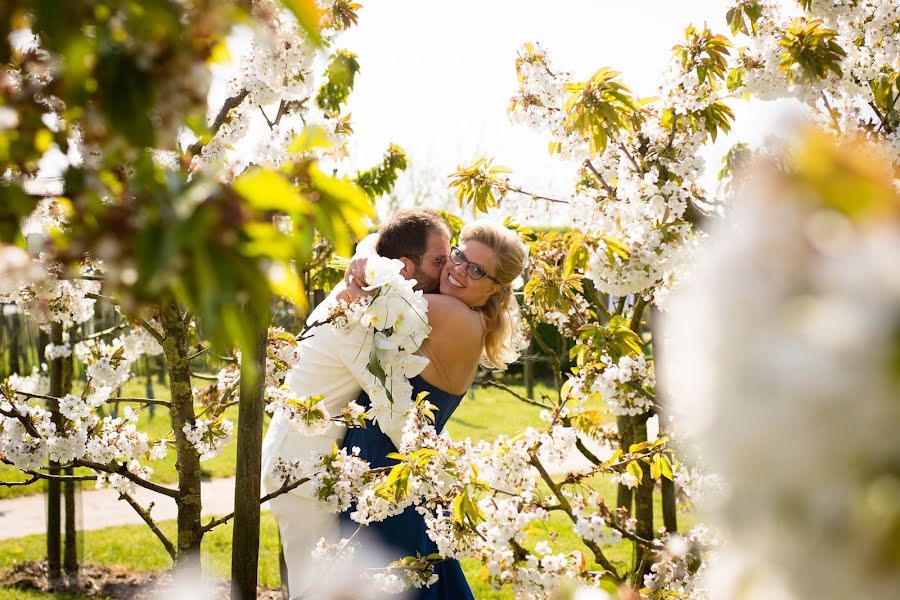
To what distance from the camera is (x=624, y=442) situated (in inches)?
185

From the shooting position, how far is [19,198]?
103cm

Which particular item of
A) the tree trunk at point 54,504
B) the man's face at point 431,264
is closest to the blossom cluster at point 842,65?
the man's face at point 431,264

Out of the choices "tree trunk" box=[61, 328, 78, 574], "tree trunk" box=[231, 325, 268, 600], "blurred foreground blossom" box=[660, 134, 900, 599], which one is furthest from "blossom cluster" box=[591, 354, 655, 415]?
"tree trunk" box=[61, 328, 78, 574]

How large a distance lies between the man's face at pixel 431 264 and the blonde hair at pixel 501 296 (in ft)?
0.40

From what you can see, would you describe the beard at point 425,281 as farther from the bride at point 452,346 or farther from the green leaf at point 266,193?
the green leaf at point 266,193

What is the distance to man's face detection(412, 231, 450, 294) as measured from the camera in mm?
3994

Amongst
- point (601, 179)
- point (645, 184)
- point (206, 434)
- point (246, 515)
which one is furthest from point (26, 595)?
point (645, 184)

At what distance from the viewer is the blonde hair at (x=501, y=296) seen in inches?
153

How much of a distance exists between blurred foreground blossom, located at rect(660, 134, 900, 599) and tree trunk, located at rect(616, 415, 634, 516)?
3.86 meters

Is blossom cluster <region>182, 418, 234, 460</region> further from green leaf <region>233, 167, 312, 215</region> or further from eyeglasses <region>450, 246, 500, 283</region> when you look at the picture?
green leaf <region>233, 167, 312, 215</region>

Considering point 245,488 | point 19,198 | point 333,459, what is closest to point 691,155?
point 333,459

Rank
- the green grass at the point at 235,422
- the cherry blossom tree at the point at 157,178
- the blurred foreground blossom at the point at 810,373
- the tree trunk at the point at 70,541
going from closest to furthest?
the blurred foreground blossom at the point at 810,373 → the cherry blossom tree at the point at 157,178 → the tree trunk at the point at 70,541 → the green grass at the point at 235,422

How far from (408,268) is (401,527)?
4.12 ft

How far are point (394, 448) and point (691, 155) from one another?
1.92m
